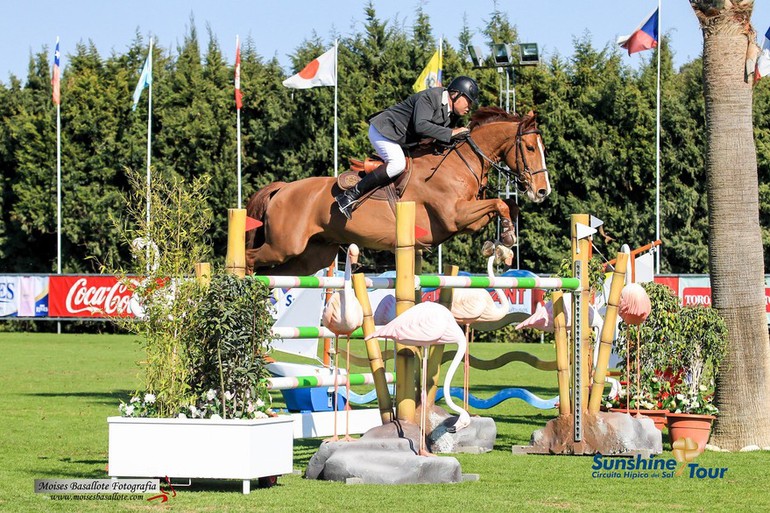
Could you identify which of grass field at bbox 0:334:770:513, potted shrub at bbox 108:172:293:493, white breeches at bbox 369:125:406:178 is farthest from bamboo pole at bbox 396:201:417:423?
white breeches at bbox 369:125:406:178

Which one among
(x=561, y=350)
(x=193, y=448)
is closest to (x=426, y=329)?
(x=193, y=448)

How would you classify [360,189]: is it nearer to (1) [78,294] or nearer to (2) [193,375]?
(2) [193,375]

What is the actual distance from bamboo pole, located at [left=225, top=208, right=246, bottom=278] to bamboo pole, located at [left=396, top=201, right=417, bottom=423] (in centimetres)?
106

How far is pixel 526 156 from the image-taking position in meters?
10.4

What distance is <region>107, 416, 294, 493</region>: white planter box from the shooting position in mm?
7004

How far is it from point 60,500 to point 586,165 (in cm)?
2474

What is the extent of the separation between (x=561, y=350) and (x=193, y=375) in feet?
11.0

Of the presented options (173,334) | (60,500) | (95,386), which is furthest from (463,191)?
(95,386)

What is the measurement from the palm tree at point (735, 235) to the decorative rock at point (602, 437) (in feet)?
3.16

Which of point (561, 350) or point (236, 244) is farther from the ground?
point (236, 244)

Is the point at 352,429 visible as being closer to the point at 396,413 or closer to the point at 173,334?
the point at 396,413

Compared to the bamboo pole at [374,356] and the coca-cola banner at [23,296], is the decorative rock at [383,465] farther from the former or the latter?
the coca-cola banner at [23,296]

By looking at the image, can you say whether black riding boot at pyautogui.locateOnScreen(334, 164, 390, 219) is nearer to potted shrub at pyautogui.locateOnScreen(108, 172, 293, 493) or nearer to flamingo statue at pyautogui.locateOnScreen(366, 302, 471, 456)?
flamingo statue at pyautogui.locateOnScreen(366, 302, 471, 456)

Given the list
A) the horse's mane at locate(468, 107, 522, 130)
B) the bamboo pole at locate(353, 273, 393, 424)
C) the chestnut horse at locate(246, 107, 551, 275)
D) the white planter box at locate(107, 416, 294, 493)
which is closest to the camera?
the white planter box at locate(107, 416, 294, 493)
